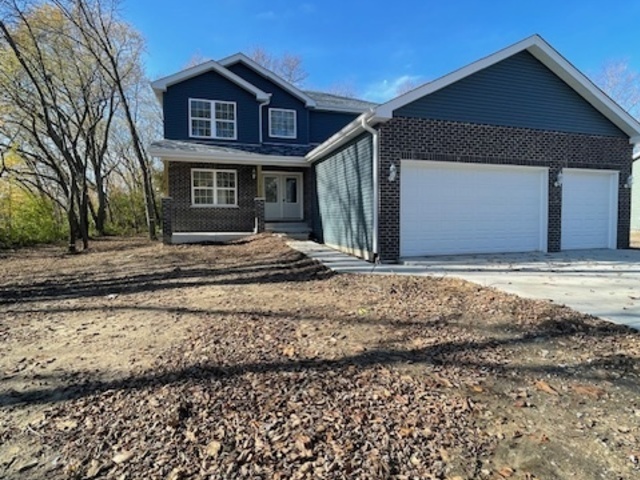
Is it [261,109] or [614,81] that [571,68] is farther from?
[614,81]

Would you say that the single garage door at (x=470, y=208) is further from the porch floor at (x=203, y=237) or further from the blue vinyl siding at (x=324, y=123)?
the blue vinyl siding at (x=324, y=123)

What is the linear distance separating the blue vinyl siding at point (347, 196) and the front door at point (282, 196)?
2.56 m

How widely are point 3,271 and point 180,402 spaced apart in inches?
354

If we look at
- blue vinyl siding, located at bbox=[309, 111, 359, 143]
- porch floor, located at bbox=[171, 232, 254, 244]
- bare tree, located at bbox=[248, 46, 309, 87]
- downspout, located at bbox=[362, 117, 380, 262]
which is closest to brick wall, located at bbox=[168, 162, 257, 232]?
porch floor, located at bbox=[171, 232, 254, 244]

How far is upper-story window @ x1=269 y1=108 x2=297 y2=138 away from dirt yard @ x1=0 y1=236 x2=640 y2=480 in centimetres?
1201

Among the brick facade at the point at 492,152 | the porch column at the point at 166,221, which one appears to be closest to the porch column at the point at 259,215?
the porch column at the point at 166,221

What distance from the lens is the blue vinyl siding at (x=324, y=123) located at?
56.1 ft

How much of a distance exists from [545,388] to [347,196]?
26.2ft

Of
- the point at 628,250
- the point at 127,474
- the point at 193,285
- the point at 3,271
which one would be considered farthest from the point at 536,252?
the point at 3,271

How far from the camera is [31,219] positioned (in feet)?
52.4

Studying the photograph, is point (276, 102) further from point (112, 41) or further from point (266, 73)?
point (112, 41)

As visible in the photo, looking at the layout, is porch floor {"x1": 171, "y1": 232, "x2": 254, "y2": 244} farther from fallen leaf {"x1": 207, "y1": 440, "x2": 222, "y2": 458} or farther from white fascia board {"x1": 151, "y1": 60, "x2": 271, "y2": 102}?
fallen leaf {"x1": 207, "y1": 440, "x2": 222, "y2": 458}

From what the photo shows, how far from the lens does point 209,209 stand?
47.2 ft

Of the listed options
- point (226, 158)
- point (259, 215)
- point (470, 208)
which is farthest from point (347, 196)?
point (226, 158)
